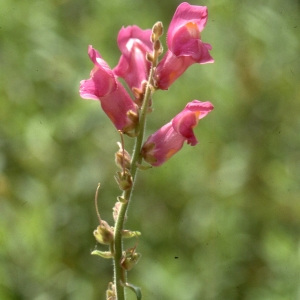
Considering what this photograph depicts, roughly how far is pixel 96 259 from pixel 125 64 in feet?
4.59

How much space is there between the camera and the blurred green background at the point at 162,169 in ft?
7.55

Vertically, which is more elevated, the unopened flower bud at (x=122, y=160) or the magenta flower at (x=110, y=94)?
the magenta flower at (x=110, y=94)

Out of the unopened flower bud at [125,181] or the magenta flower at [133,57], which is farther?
the magenta flower at [133,57]

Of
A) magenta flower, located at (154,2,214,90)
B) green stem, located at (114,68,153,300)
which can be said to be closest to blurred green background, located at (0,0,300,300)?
green stem, located at (114,68,153,300)

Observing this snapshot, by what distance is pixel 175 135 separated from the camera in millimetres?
1379

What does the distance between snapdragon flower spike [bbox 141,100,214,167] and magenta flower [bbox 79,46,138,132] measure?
0.09 metres

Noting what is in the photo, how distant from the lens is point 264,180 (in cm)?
273

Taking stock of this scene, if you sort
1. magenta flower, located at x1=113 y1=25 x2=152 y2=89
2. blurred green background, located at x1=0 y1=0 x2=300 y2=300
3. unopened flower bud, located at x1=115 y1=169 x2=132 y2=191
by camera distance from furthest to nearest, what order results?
1. blurred green background, located at x1=0 y1=0 x2=300 y2=300
2. magenta flower, located at x1=113 y1=25 x2=152 y2=89
3. unopened flower bud, located at x1=115 y1=169 x2=132 y2=191

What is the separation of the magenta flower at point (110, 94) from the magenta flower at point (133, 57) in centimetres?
5

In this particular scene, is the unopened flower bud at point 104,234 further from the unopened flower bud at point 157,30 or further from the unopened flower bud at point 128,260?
the unopened flower bud at point 157,30

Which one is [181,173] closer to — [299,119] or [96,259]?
[96,259]

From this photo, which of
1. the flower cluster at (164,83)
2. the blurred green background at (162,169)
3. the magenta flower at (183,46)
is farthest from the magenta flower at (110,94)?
the blurred green background at (162,169)

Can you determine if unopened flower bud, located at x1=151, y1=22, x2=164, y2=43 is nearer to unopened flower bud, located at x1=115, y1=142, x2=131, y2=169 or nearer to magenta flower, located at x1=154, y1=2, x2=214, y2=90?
magenta flower, located at x1=154, y1=2, x2=214, y2=90

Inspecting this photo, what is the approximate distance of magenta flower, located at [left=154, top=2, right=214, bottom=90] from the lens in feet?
4.25
